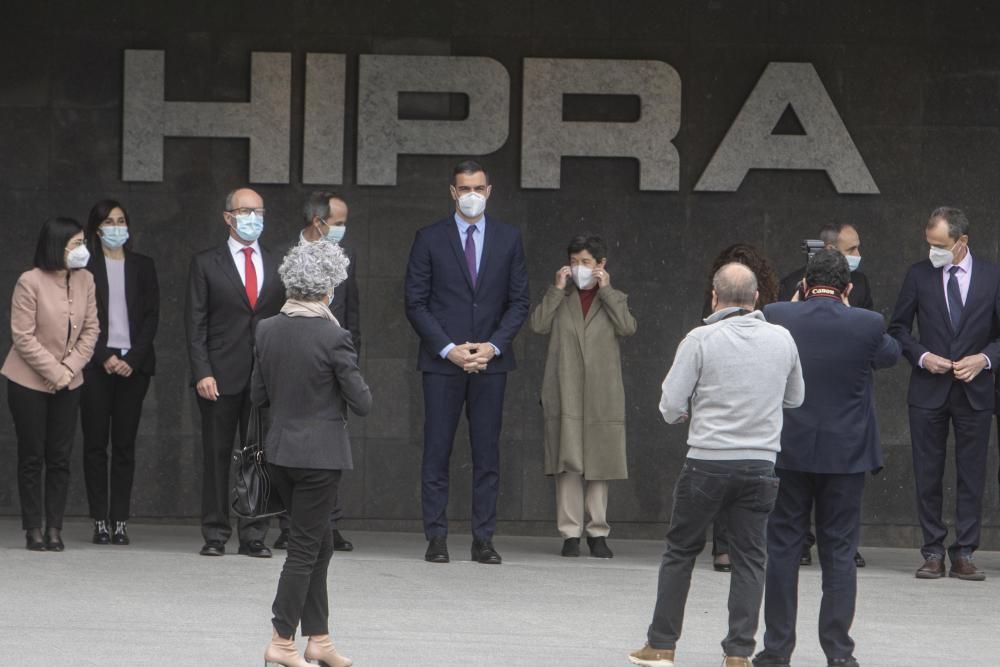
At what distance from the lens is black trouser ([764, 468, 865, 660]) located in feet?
23.5

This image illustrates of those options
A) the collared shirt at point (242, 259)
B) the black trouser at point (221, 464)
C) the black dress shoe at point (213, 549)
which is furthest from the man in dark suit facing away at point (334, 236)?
the black dress shoe at point (213, 549)

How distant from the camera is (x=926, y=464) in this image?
9.95 meters

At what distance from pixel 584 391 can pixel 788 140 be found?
234cm

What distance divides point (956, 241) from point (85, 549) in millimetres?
5492

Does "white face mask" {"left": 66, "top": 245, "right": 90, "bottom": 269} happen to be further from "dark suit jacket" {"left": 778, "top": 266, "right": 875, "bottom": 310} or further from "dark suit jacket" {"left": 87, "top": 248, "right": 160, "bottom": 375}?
"dark suit jacket" {"left": 778, "top": 266, "right": 875, "bottom": 310}

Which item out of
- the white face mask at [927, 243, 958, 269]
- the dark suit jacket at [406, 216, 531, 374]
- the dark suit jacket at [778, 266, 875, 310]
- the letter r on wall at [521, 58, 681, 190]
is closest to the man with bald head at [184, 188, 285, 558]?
the dark suit jacket at [406, 216, 531, 374]

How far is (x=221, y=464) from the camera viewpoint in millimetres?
9922

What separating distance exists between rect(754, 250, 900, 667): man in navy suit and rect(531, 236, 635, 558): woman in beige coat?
3.02 meters

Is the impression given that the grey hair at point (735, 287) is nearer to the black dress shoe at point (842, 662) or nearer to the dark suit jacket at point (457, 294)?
the black dress shoe at point (842, 662)

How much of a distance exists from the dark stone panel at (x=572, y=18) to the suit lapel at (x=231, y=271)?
2742 mm

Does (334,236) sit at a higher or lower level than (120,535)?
higher

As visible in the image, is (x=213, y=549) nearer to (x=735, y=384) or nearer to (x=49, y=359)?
(x=49, y=359)

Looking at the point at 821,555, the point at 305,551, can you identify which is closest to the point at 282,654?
the point at 305,551

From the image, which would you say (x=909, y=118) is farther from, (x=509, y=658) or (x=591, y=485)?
(x=509, y=658)
